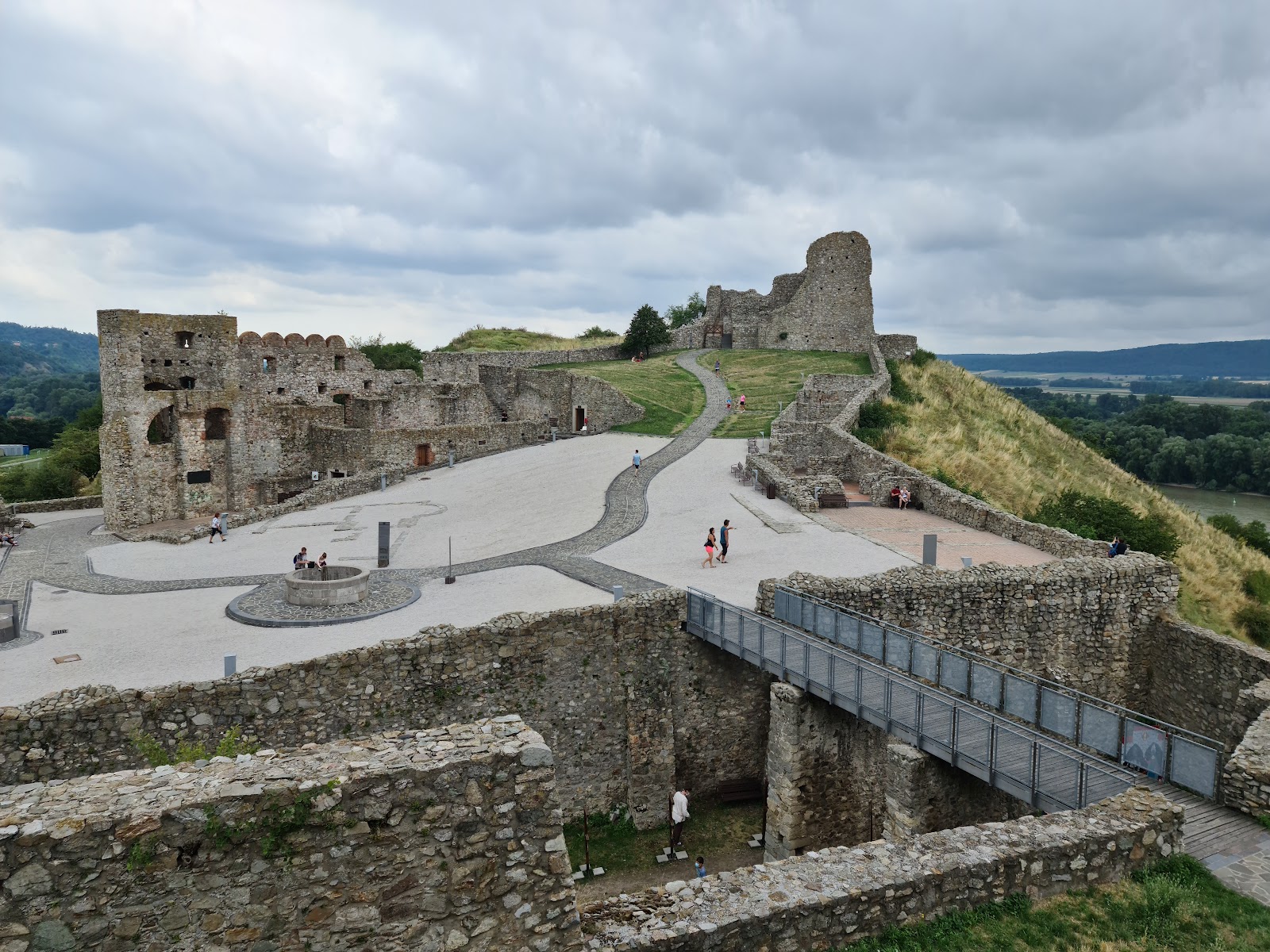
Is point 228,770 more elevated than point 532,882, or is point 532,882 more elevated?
point 228,770

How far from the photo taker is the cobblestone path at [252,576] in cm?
1919

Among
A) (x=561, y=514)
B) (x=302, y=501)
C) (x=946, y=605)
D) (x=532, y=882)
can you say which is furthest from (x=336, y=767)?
(x=302, y=501)

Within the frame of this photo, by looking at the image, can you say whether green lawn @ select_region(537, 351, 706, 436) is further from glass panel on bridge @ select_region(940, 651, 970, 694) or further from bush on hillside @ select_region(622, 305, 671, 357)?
glass panel on bridge @ select_region(940, 651, 970, 694)

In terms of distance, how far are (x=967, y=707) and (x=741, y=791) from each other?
5188 millimetres

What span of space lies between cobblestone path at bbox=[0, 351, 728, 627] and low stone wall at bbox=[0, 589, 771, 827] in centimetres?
350

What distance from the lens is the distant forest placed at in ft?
236

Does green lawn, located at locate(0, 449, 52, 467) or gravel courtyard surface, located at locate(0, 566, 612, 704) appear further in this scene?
green lawn, located at locate(0, 449, 52, 467)

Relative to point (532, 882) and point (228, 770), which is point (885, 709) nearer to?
point (532, 882)

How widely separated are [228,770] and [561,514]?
2052cm

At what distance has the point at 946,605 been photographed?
13914 millimetres

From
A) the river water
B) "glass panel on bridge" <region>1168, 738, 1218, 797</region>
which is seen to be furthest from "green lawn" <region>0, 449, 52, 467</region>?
the river water

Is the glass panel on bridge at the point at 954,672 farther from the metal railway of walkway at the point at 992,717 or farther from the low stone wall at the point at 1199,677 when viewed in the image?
the low stone wall at the point at 1199,677

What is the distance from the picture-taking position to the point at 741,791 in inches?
559

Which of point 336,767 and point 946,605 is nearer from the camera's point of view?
point 336,767
